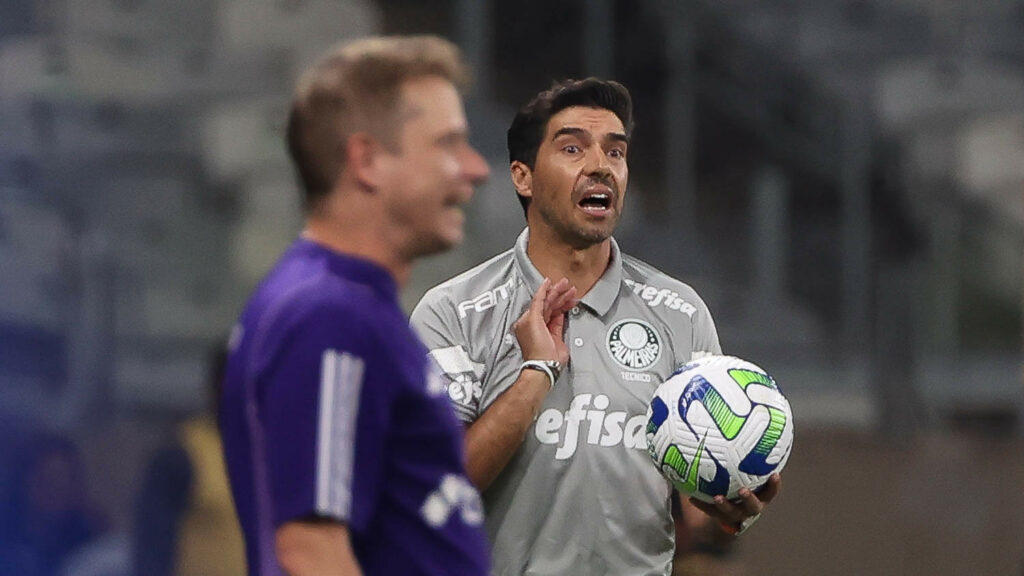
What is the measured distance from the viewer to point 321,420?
2043mm

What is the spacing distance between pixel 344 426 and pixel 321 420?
31 mm

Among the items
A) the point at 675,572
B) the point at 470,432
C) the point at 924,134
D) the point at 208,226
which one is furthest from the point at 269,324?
A: the point at 924,134

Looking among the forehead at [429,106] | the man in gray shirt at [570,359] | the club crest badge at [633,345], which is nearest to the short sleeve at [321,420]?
the forehead at [429,106]

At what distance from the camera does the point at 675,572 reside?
18.1 feet

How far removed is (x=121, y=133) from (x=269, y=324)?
16.7 ft

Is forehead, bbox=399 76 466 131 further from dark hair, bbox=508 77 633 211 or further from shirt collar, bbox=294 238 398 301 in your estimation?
dark hair, bbox=508 77 633 211

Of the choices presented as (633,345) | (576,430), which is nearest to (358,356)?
(576,430)

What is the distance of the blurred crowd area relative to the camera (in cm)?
665

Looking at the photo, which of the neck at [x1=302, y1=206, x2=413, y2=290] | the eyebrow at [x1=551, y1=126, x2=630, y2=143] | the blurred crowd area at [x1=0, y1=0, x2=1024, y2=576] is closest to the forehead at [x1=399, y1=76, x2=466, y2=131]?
the neck at [x1=302, y1=206, x2=413, y2=290]

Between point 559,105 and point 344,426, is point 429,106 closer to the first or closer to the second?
point 344,426

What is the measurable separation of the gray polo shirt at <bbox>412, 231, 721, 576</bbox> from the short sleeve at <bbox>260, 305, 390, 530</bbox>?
133 cm

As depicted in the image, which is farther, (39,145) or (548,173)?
(39,145)

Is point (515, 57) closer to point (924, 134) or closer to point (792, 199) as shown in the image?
point (792, 199)

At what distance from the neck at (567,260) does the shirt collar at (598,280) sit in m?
0.02
